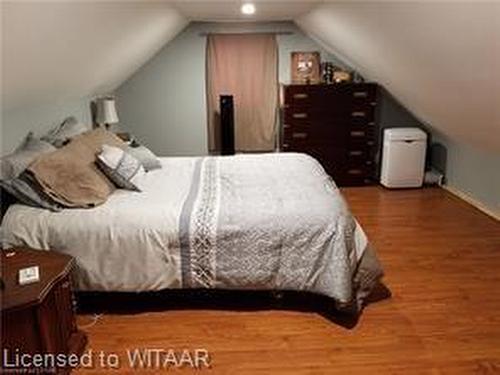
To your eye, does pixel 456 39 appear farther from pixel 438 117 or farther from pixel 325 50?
pixel 325 50

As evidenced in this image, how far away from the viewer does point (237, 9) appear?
13.5ft

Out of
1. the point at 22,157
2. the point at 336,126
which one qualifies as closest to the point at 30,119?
the point at 22,157

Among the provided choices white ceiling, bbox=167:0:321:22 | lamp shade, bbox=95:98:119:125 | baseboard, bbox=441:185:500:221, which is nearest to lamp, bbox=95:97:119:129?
lamp shade, bbox=95:98:119:125

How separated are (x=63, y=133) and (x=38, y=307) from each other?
182cm

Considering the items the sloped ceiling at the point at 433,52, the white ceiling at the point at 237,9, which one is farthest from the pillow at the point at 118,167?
the sloped ceiling at the point at 433,52

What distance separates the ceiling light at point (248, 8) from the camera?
3.84 metres

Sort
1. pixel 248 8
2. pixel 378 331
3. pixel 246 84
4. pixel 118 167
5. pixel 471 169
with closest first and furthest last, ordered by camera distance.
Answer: pixel 378 331
pixel 118 167
pixel 248 8
pixel 471 169
pixel 246 84

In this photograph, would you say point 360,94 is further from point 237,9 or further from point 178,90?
point 178,90

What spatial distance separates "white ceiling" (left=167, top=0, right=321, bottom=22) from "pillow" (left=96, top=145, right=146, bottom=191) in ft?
3.94

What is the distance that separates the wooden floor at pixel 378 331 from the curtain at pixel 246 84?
8.86 ft

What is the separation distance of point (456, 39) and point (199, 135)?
3.76 metres

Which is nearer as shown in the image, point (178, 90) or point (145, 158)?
point (145, 158)

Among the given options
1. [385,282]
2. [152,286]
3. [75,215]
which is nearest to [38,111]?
[75,215]

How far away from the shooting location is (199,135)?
566 centimetres
